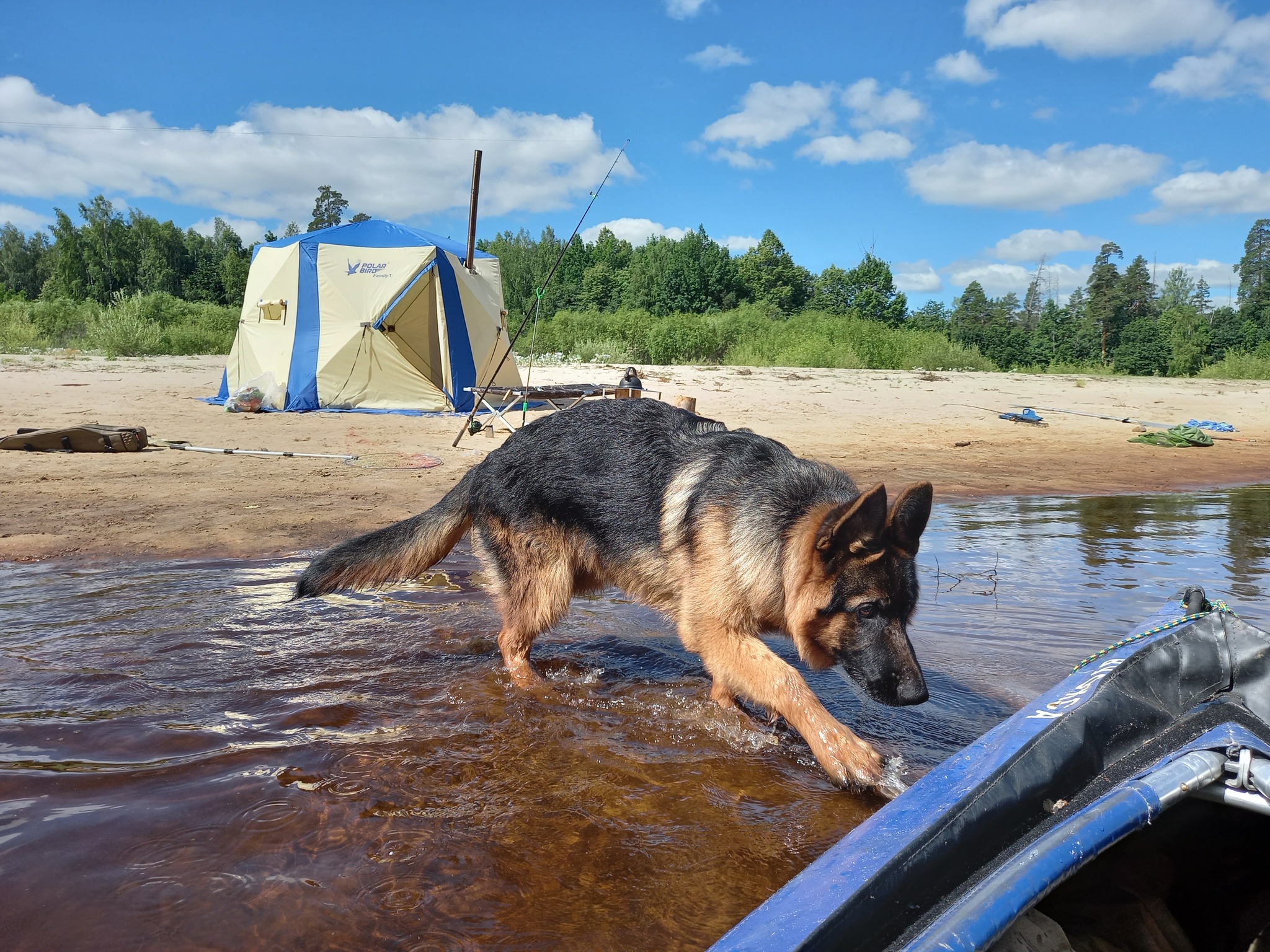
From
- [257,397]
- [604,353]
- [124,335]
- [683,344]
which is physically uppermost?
[683,344]

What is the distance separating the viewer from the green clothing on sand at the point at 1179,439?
50.5 ft

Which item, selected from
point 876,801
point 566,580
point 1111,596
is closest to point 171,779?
point 566,580

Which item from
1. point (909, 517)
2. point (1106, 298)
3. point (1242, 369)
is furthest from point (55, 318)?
point (1106, 298)

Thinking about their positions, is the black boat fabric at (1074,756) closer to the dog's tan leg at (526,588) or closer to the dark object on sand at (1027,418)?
the dog's tan leg at (526,588)

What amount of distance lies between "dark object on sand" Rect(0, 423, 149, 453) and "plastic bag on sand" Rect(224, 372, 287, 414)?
4.51 metres

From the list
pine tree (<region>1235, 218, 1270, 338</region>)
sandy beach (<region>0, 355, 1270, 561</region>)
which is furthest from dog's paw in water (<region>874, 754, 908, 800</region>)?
pine tree (<region>1235, 218, 1270, 338</region>)

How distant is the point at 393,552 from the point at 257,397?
12664 mm

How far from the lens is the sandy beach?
316 inches

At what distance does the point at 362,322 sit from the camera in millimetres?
16266

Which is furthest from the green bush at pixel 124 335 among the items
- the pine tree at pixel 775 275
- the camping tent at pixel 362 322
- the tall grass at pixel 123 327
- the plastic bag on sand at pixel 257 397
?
the pine tree at pixel 775 275

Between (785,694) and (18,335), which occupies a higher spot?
(18,335)

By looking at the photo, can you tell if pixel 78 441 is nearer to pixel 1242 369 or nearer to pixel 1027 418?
pixel 1027 418

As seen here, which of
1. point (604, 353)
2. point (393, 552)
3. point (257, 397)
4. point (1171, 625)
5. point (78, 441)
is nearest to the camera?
point (1171, 625)

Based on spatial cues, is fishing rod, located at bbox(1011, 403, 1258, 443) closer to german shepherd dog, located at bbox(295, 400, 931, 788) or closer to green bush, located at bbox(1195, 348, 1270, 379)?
green bush, located at bbox(1195, 348, 1270, 379)
